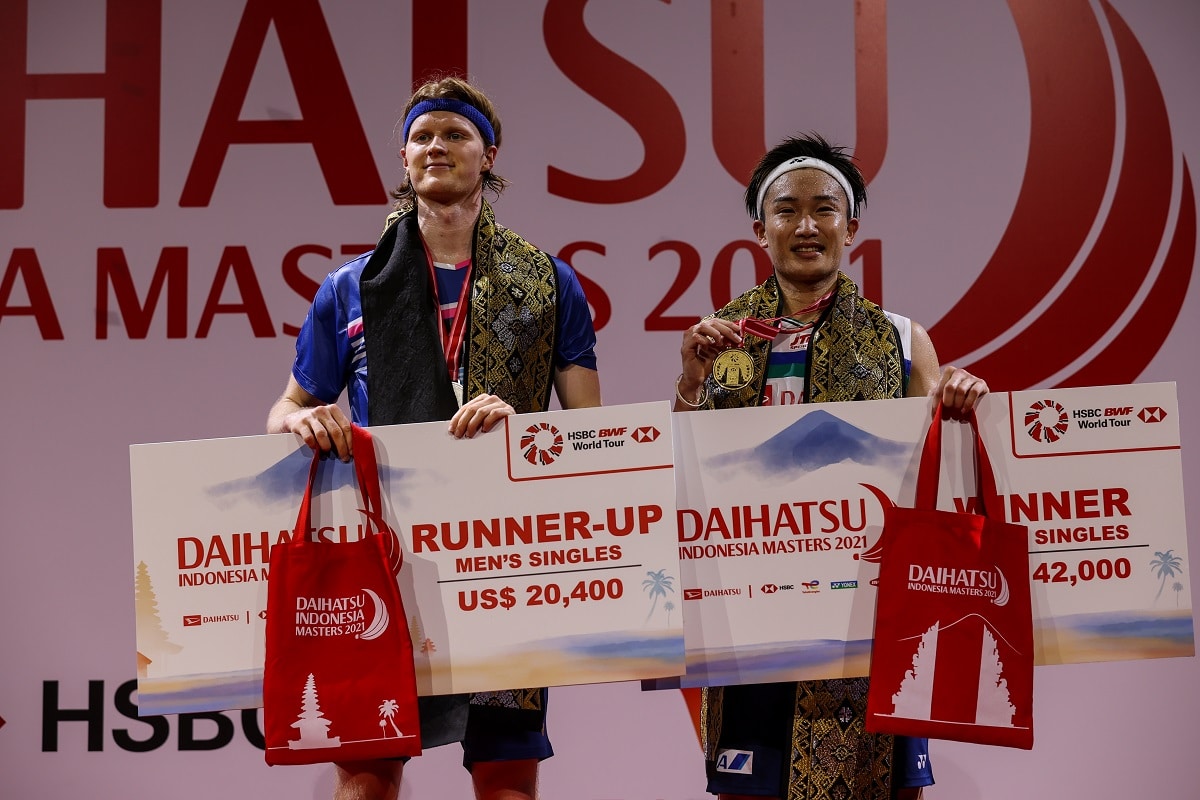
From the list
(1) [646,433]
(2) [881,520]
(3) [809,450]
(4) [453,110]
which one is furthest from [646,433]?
(4) [453,110]

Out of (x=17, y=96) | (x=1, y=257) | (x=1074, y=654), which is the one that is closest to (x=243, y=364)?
(x=1, y=257)

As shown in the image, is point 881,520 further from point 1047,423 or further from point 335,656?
point 335,656

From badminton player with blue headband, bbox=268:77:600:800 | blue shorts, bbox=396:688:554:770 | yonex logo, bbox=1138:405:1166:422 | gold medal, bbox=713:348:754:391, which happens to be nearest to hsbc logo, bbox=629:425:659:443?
badminton player with blue headband, bbox=268:77:600:800

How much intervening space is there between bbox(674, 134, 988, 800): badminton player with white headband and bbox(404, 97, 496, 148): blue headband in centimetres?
54

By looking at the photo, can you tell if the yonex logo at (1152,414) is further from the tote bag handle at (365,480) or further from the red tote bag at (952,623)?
the tote bag handle at (365,480)

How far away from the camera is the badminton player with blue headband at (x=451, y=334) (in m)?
1.91

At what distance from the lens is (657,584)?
69.2 inches

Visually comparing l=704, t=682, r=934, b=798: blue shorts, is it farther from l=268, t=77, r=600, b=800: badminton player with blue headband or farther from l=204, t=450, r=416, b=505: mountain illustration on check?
l=204, t=450, r=416, b=505: mountain illustration on check

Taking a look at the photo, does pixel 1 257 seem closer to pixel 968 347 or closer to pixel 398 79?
pixel 398 79

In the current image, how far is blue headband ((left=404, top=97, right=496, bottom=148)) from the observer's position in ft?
6.97

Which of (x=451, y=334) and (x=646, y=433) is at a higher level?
(x=451, y=334)

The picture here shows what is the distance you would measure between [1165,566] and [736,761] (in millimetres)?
772

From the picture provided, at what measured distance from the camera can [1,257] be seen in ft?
10.9

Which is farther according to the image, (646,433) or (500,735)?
(500,735)
